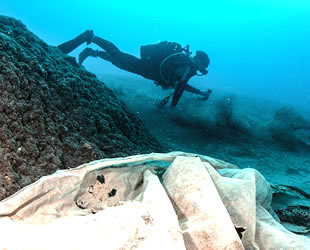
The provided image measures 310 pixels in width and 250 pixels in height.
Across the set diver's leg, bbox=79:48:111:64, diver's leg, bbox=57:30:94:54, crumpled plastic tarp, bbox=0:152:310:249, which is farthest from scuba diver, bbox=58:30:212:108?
crumpled plastic tarp, bbox=0:152:310:249

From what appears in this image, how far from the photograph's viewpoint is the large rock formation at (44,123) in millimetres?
1769

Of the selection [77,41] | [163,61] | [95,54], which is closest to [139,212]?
[163,61]

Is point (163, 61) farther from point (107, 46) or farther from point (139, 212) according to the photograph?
point (139, 212)

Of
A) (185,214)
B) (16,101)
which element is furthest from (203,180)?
(16,101)

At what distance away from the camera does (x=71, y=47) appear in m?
8.59

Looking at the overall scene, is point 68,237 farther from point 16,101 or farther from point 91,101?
point 91,101

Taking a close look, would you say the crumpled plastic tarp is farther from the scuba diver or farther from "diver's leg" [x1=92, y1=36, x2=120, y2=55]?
"diver's leg" [x1=92, y1=36, x2=120, y2=55]

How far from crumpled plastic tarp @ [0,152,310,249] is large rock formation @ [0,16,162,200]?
25.3 inches

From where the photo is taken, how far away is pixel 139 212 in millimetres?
963

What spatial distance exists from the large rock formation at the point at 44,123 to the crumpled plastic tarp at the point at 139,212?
2.11 ft

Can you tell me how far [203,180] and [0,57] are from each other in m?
2.21

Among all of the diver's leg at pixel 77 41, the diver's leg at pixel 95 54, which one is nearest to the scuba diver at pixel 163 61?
the diver's leg at pixel 77 41

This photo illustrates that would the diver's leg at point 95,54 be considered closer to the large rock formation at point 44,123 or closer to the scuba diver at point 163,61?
the scuba diver at point 163,61

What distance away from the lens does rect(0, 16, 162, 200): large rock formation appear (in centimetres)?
177
